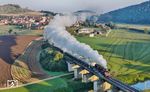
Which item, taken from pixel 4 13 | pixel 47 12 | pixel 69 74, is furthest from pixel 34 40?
pixel 4 13

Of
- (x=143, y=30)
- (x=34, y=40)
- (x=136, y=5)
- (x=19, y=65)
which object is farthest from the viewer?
(x=136, y=5)

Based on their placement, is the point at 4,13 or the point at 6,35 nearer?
the point at 6,35

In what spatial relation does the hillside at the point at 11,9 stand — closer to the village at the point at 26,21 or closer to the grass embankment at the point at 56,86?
the village at the point at 26,21

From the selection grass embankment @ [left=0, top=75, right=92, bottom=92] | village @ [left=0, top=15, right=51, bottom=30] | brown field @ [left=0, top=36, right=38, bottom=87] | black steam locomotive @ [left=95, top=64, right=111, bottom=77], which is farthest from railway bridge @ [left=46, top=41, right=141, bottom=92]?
village @ [left=0, top=15, right=51, bottom=30]

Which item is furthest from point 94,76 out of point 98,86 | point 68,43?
point 68,43

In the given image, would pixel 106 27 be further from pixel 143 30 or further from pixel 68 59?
pixel 68 59

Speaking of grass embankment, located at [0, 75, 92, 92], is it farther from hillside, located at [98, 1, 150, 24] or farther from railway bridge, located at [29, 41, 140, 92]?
hillside, located at [98, 1, 150, 24]

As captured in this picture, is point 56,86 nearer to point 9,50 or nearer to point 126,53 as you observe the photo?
point 126,53
